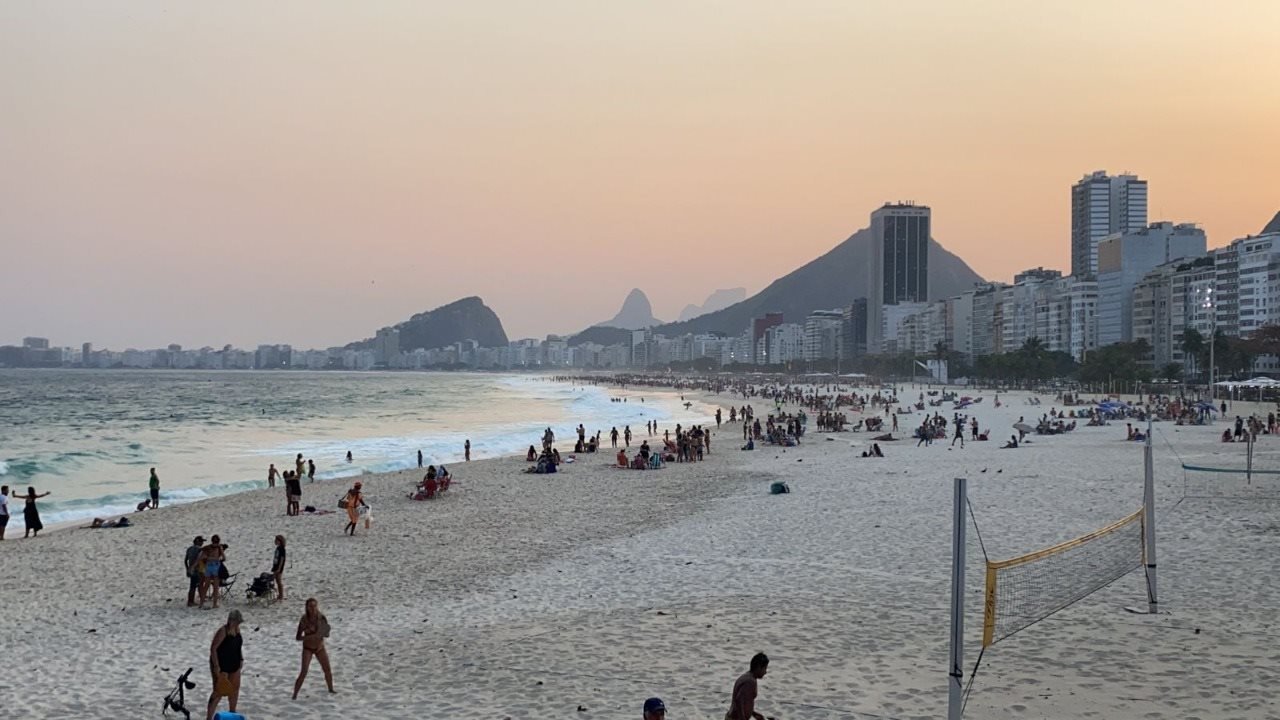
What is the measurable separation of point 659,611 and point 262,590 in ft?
17.0

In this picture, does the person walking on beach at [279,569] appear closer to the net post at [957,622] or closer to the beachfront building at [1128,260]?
the net post at [957,622]

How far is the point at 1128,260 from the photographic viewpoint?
145 m

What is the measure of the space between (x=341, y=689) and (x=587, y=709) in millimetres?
2369

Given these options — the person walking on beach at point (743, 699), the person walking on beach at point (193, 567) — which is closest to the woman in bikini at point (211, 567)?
the person walking on beach at point (193, 567)

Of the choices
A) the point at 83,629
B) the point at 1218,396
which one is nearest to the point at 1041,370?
the point at 1218,396

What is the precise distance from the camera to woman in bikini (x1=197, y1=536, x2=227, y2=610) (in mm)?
11883

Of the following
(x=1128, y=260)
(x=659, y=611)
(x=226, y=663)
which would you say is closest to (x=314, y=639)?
(x=226, y=663)

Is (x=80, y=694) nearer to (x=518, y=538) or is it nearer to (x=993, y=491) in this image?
(x=518, y=538)

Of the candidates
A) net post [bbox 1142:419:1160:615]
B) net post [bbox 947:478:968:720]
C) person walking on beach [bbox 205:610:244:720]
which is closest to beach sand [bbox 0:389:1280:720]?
net post [bbox 1142:419:1160:615]

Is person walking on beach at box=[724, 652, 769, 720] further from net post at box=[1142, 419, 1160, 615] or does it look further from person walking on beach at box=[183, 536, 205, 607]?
person walking on beach at box=[183, 536, 205, 607]

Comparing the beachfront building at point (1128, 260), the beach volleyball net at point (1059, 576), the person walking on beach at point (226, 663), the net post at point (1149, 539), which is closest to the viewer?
the person walking on beach at point (226, 663)

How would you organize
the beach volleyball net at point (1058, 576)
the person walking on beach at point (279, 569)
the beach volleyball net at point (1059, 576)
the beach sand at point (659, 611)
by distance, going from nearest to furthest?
1. the beach sand at point (659, 611)
2. the beach volleyball net at point (1059, 576)
3. the beach volleyball net at point (1058, 576)
4. the person walking on beach at point (279, 569)

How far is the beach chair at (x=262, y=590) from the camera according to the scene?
12102mm

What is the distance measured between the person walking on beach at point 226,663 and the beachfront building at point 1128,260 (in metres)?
141
